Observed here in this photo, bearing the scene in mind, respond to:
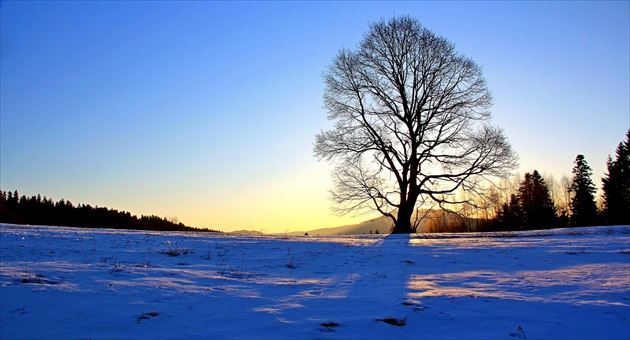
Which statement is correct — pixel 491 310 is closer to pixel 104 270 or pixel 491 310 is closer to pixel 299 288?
pixel 299 288

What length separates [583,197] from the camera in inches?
2275

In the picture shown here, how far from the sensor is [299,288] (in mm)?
8547

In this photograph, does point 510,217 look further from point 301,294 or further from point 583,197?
point 301,294

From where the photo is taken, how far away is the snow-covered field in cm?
584

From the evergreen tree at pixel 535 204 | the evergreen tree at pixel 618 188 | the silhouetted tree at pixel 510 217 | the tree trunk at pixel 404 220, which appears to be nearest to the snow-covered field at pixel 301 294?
the tree trunk at pixel 404 220

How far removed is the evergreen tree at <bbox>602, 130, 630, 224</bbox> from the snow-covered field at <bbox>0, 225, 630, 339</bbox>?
4614 cm

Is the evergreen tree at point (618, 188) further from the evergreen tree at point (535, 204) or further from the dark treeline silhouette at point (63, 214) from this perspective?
the dark treeline silhouette at point (63, 214)

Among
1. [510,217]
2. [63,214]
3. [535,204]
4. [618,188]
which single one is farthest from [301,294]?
[535,204]

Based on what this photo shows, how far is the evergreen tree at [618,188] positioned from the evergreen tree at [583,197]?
2151 millimetres

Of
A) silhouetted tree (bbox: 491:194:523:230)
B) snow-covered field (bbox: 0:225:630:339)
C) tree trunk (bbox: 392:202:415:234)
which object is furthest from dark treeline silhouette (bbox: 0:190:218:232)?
silhouetted tree (bbox: 491:194:523:230)

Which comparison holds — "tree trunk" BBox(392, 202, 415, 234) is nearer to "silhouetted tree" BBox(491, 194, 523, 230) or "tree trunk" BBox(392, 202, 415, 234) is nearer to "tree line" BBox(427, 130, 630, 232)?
"tree line" BBox(427, 130, 630, 232)

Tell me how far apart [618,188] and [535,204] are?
13.3 m

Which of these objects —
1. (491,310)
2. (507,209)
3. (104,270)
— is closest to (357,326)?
(491,310)

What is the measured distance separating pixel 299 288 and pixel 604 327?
17.0 feet
